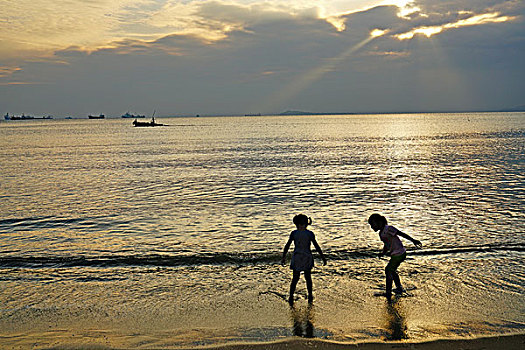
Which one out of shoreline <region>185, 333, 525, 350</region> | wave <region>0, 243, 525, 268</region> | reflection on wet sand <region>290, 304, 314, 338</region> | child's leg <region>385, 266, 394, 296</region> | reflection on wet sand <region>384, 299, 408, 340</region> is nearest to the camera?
shoreline <region>185, 333, 525, 350</region>

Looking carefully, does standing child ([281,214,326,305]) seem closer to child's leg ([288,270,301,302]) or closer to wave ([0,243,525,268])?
child's leg ([288,270,301,302])

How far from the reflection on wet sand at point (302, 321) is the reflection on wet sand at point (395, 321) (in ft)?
4.27

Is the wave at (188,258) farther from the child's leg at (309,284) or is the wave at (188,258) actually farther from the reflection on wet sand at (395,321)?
the reflection on wet sand at (395,321)

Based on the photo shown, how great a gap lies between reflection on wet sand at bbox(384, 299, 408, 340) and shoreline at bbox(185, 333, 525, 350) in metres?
0.32

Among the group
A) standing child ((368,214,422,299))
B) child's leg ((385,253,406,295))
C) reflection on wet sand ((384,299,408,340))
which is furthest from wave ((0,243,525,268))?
reflection on wet sand ((384,299,408,340))

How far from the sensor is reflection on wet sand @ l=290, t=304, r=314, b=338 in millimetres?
7215

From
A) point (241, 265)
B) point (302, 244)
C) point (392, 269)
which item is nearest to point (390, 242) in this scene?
point (392, 269)

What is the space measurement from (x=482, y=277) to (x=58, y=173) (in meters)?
33.3

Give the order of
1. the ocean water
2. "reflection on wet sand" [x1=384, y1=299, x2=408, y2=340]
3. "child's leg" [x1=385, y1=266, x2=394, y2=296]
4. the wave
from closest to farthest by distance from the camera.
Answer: "reflection on wet sand" [x1=384, y1=299, x2=408, y2=340] < the ocean water < "child's leg" [x1=385, y1=266, x2=394, y2=296] < the wave

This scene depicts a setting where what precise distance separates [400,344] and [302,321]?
1.77 metres

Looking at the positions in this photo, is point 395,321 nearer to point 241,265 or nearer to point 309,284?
point 309,284

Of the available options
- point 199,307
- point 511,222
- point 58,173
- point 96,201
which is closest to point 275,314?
point 199,307

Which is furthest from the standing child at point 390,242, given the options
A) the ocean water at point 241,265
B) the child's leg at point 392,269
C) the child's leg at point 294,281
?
the child's leg at point 294,281

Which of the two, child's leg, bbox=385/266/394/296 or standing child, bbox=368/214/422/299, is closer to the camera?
standing child, bbox=368/214/422/299
